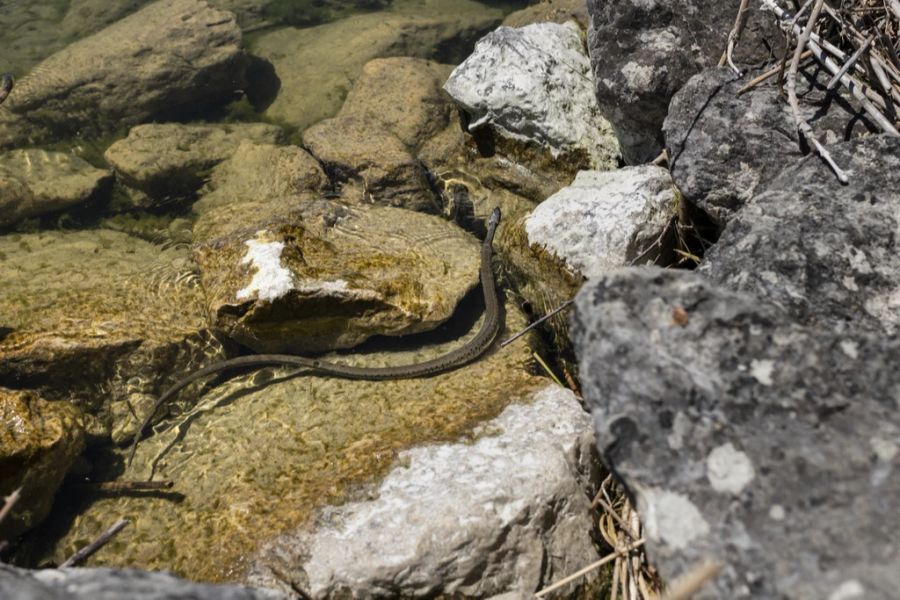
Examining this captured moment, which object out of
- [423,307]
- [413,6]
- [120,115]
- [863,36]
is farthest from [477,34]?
[863,36]

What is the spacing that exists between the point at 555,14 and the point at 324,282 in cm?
431

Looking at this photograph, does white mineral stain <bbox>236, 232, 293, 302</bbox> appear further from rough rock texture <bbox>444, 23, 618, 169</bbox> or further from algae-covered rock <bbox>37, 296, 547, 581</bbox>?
rough rock texture <bbox>444, 23, 618, 169</bbox>

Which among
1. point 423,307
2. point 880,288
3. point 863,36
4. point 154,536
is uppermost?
point 863,36

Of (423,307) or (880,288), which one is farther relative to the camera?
(423,307)

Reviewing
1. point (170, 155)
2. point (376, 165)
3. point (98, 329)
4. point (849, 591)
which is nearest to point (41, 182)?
point (170, 155)

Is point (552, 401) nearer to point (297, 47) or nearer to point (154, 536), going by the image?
point (154, 536)

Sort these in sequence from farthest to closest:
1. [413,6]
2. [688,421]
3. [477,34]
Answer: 1. [413,6]
2. [477,34]
3. [688,421]

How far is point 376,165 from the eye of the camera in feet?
20.3

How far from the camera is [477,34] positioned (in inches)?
342

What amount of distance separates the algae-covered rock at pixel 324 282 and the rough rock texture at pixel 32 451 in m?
1.21

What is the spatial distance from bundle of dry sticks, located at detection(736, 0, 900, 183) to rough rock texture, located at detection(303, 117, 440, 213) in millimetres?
3013

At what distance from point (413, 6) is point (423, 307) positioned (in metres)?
6.52

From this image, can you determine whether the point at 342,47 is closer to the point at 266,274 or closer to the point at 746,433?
the point at 266,274

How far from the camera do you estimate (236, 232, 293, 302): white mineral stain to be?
4617mm
